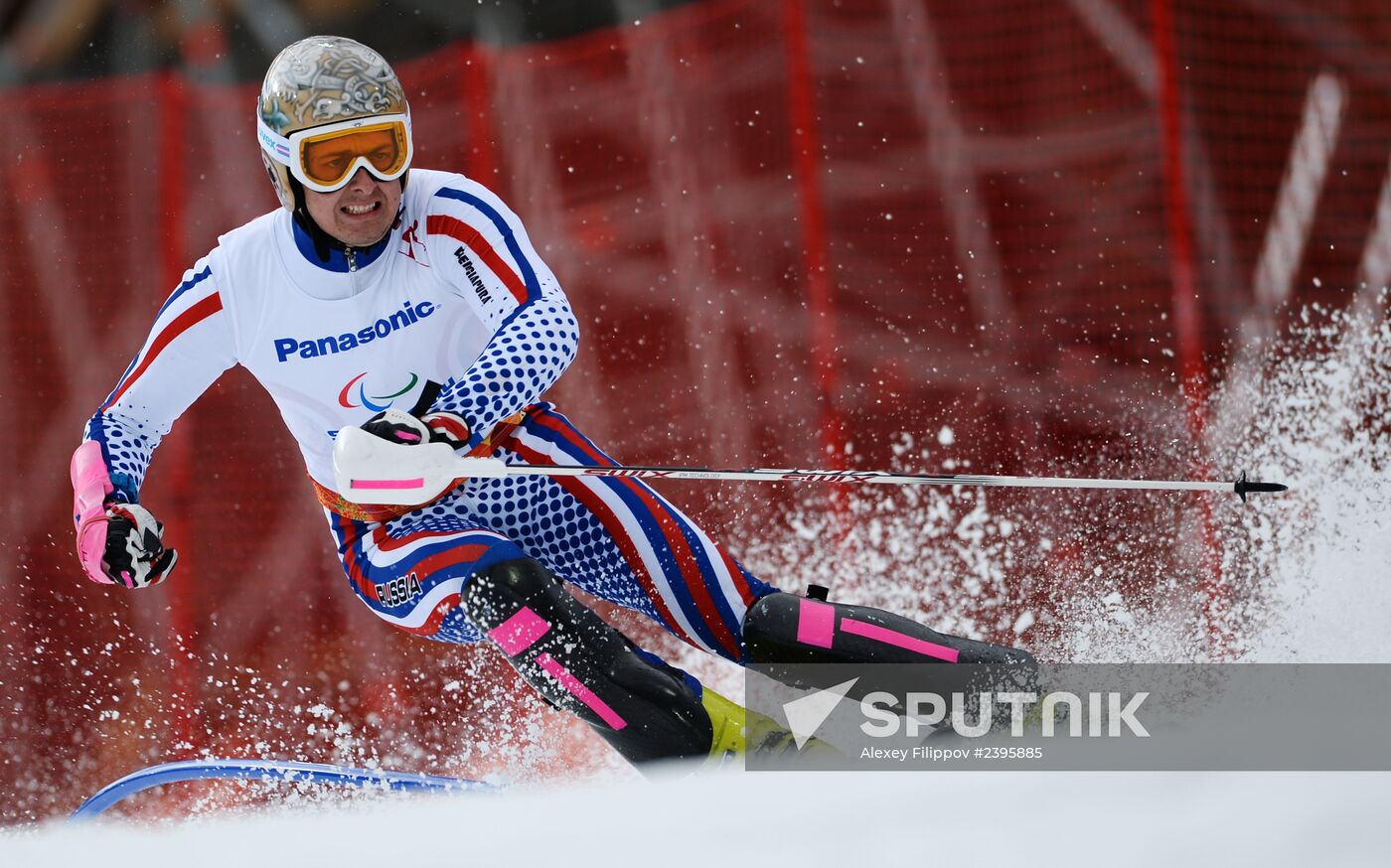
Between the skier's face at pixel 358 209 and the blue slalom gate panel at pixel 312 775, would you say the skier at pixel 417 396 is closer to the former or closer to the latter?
the skier's face at pixel 358 209

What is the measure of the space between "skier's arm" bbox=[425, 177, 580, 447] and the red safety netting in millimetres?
1950

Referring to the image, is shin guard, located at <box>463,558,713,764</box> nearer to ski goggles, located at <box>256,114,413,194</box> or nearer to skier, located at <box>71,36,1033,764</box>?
skier, located at <box>71,36,1033,764</box>

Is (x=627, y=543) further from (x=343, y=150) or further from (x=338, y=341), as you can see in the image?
(x=343, y=150)

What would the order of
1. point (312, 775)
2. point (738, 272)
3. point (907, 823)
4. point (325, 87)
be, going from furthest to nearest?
1. point (738, 272)
2. point (312, 775)
3. point (325, 87)
4. point (907, 823)

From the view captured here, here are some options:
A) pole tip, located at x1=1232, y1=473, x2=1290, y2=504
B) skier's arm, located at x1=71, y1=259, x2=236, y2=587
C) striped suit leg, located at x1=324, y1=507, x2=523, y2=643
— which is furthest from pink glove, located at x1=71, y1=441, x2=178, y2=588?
pole tip, located at x1=1232, y1=473, x2=1290, y2=504

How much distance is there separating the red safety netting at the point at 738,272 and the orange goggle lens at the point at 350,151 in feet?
6.84

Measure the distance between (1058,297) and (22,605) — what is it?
11.4 feet

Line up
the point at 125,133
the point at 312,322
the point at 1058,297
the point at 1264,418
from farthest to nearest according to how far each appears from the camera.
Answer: the point at 125,133 < the point at 1058,297 < the point at 1264,418 < the point at 312,322

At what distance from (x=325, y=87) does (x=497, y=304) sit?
1.50 ft

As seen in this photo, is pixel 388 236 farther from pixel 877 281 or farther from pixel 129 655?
pixel 129 655

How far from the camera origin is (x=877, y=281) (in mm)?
4414

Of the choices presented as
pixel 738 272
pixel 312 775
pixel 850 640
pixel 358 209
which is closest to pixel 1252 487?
pixel 850 640

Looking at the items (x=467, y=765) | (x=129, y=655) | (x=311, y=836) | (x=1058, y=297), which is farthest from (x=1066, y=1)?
(x=129, y=655)

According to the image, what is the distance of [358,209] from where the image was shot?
93.5 inches
